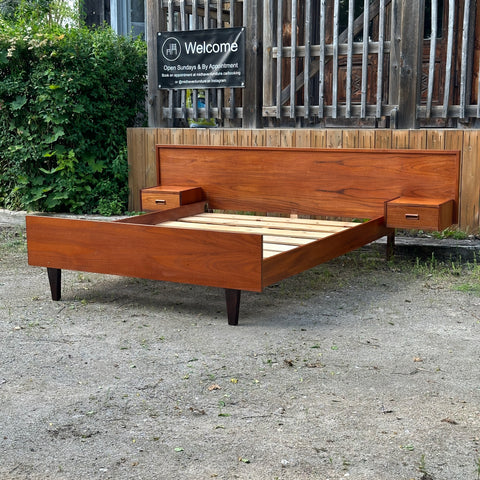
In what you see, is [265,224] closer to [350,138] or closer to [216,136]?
[350,138]

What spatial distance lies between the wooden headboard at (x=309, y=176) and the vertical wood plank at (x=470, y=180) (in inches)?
27.1

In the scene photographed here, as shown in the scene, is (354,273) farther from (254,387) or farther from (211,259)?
(254,387)

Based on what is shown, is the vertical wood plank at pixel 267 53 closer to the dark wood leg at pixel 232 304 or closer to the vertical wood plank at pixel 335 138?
the vertical wood plank at pixel 335 138

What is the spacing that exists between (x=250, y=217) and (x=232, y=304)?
219 cm

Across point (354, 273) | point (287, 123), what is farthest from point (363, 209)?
point (287, 123)

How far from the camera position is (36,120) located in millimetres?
8133

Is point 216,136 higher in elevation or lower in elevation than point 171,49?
lower

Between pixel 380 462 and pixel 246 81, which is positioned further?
pixel 246 81

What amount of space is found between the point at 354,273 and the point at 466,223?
140cm

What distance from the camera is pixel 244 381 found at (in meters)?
3.67

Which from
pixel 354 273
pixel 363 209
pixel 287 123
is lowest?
pixel 354 273

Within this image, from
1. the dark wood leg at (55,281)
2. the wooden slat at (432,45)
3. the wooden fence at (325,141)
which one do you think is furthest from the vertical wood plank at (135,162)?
the dark wood leg at (55,281)

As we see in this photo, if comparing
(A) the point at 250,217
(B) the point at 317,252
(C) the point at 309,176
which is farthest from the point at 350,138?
(B) the point at 317,252

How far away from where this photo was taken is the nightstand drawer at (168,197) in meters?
6.93
